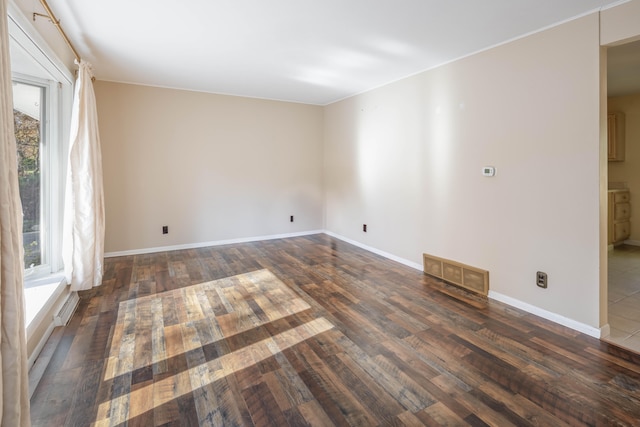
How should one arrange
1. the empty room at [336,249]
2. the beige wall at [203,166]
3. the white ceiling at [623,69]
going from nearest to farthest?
the empty room at [336,249] → the white ceiling at [623,69] → the beige wall at [203,166]

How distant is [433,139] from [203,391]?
3277 millimetres

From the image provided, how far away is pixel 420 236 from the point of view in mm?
3961

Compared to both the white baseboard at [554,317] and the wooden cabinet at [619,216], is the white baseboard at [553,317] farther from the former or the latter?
the wooden cabinet at [619,216]

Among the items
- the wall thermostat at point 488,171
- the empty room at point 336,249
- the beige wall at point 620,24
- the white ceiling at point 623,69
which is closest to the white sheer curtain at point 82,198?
the empty room at point 336,249

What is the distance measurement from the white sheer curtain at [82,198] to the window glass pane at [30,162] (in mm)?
207

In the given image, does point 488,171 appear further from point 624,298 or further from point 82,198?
point 82,198

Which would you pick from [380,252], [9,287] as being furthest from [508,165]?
[9,287]

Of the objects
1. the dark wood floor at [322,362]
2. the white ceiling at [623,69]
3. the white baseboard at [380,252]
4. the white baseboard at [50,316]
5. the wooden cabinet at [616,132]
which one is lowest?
the dark wood floor at [322,362]

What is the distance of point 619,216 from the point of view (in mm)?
4996

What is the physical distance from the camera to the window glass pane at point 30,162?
2.59 meters

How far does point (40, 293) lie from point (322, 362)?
2.25m

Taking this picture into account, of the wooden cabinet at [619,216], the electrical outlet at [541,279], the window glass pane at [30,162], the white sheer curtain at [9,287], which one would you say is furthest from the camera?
the wooden cabinet at [619,216]

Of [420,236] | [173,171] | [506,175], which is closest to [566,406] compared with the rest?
[506,175]

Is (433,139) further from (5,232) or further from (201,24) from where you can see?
(5,232)
